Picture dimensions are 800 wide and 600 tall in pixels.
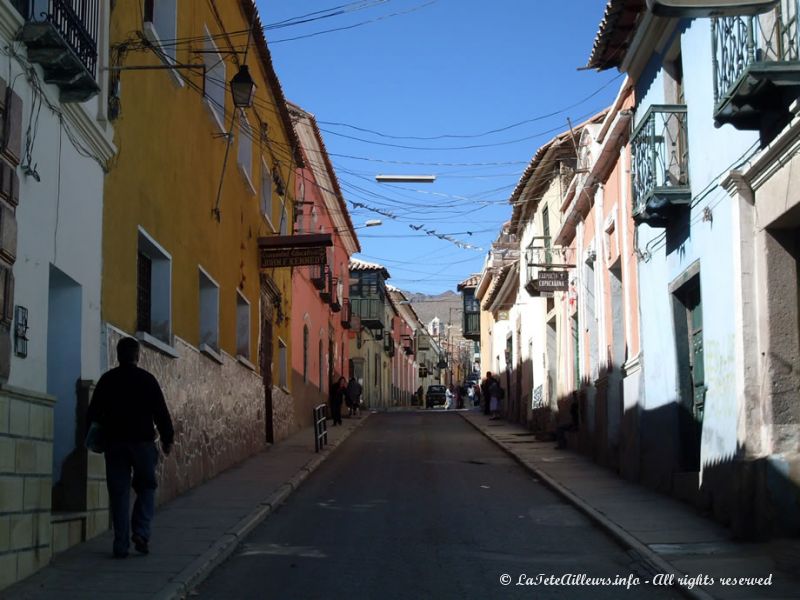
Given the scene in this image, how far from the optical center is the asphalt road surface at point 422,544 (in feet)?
27.0

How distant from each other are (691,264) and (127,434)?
6995mm

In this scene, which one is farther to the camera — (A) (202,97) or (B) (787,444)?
(A) (202,97)

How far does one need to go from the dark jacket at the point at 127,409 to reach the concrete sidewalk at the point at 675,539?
14.2 feet

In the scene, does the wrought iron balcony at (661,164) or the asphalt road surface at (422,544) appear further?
the wrought iron balcony at (661,164)

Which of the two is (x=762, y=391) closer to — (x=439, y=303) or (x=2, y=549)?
(x=2, y=549)

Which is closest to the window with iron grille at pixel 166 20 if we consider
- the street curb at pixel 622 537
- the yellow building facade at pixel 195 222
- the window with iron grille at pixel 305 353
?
the yellow building facade at pixel 195 222

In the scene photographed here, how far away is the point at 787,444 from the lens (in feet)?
31.5

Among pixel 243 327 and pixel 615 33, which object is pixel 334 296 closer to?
pixel 243 327

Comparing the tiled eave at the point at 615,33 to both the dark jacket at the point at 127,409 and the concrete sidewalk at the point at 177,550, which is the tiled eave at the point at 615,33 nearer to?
the concrete sidewalk at the point at 177,550

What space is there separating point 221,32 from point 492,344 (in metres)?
28.2

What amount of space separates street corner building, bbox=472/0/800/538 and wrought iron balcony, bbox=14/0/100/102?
4.59 meters

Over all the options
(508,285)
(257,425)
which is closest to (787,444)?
(257,425)

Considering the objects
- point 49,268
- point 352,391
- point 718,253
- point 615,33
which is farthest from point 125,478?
point 352,391

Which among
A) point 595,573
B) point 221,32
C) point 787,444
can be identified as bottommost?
point 595,573
